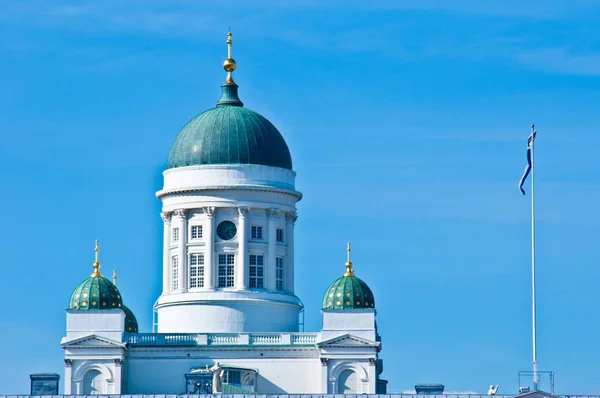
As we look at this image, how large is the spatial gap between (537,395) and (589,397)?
4.17m

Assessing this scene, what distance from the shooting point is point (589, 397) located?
19938 centimetres

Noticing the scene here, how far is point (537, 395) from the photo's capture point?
646ft
